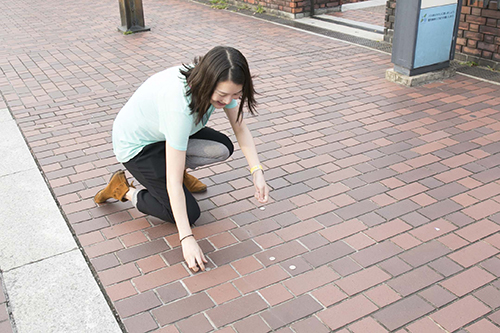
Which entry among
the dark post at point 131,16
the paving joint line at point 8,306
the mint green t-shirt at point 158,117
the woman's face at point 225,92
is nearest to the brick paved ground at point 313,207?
the paving joint line at point 8,306

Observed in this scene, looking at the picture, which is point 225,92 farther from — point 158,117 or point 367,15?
point 367,15

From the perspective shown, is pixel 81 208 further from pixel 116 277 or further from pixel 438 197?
pixel 438 197

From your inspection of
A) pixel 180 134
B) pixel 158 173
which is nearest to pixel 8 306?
pixel 158 173

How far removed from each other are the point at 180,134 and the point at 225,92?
336 millimetres

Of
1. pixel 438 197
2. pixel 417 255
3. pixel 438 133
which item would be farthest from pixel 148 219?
pixel 438 133

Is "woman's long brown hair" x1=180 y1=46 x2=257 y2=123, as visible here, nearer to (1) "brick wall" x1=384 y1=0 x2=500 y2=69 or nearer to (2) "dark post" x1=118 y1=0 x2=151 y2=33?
(1) "brick wall" x1=384 y1=0 x2=500 y2=69

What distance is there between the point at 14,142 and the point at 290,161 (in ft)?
7.74

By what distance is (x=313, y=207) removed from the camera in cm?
344

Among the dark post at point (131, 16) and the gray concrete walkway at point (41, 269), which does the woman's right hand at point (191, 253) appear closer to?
the gray concrete walkway at point (41, 269)

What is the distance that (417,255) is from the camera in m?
2.92

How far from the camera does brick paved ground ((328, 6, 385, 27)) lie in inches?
343

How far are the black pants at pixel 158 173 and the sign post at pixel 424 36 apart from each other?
9.85ft

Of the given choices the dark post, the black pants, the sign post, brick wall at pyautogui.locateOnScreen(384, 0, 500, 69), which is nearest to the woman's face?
the black pants

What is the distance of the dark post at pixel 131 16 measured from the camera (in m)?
8.29
